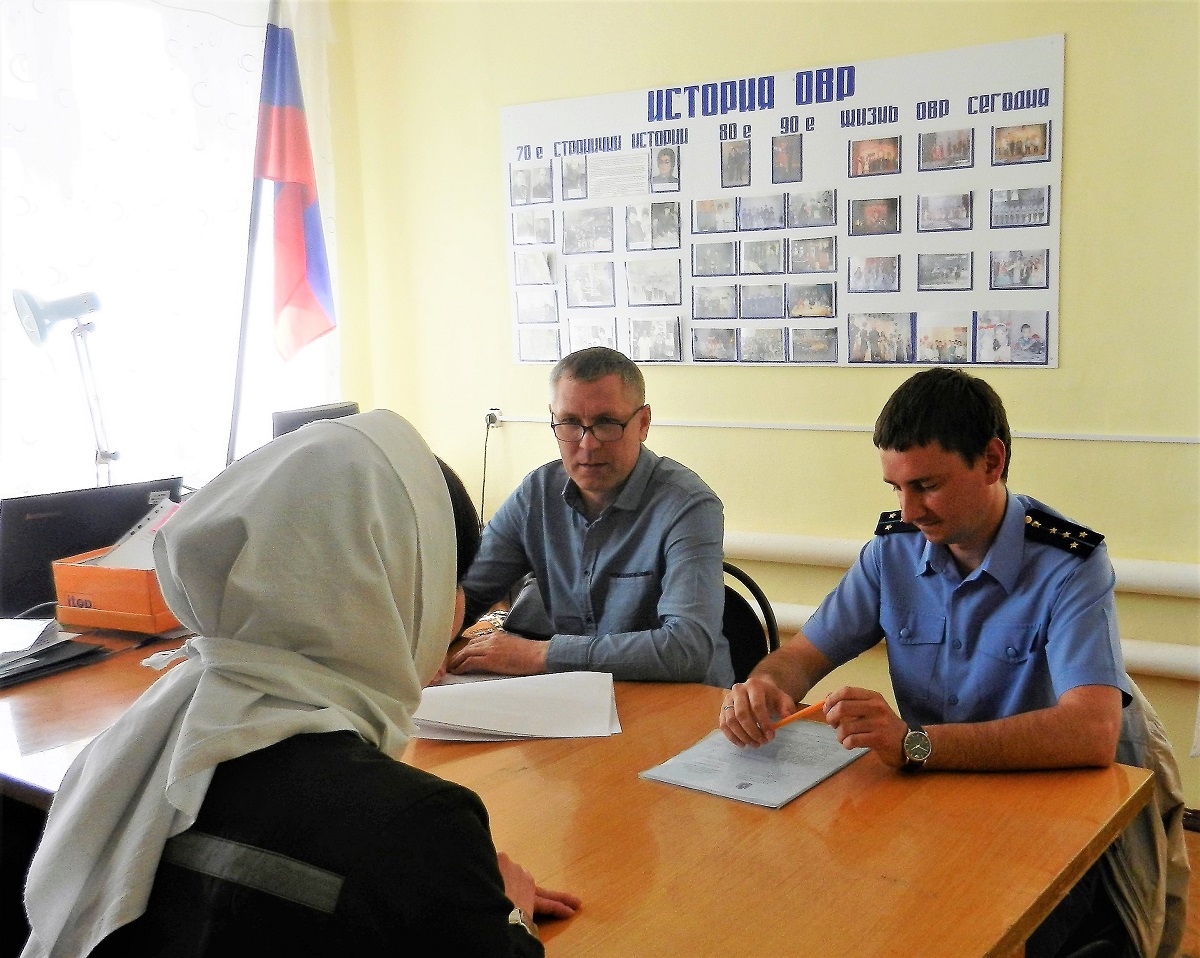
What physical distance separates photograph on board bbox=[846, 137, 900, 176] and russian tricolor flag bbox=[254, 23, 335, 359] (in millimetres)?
1847

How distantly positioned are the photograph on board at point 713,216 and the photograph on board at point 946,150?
59cm

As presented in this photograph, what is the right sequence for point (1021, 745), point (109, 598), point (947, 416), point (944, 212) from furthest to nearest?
point (944, 212) < point (109, 598) < point (947, 416) < point (1021, 745)

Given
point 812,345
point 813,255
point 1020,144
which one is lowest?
point 812,345

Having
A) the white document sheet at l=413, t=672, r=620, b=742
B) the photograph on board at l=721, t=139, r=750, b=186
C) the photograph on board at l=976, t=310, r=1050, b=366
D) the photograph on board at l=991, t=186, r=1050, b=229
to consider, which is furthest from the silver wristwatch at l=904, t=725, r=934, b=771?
the photograph on board at l=721, t=139, r=750, b=186

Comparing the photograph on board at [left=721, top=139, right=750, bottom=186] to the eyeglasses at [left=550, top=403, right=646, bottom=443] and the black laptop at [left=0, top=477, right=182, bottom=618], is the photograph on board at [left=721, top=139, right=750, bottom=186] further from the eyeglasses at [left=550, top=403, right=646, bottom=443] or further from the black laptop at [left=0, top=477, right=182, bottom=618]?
the black laptop at [left=0, top=477, right=182, bottom=618]

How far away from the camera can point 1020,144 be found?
2.96m

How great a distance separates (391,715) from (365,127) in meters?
3.56

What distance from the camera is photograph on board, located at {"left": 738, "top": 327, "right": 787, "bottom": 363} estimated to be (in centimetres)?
339

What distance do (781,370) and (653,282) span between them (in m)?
0.52

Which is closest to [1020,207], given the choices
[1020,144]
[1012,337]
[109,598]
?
[1020,144]

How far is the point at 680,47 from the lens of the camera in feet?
11.4

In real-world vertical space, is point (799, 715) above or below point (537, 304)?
below

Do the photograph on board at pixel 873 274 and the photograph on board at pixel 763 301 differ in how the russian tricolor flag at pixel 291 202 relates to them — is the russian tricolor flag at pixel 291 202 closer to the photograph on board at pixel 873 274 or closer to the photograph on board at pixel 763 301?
the photograph on board at pixel 763 301

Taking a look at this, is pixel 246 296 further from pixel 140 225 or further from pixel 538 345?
pixel 538 345
